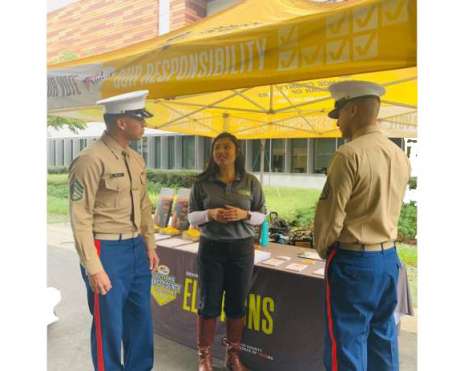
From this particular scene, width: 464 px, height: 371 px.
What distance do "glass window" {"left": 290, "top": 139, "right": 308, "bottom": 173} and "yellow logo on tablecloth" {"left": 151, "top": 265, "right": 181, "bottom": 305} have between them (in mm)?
1083

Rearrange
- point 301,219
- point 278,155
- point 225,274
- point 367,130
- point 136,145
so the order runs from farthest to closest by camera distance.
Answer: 1. point 278,155
2. point 301,219
3. point 225,274
4. point 136,145
5. point 367,130

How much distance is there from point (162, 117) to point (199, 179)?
0.94 meters

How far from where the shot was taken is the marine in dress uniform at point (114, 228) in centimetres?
142

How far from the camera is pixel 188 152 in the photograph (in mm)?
2543

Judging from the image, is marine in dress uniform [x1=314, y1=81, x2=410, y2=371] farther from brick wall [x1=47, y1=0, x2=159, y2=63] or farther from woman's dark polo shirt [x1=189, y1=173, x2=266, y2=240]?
brick wall [x1=47, y1=0, x2=159, y2=63]

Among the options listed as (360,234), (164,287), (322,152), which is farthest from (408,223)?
(164,287)

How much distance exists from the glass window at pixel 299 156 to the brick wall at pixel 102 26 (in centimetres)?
125

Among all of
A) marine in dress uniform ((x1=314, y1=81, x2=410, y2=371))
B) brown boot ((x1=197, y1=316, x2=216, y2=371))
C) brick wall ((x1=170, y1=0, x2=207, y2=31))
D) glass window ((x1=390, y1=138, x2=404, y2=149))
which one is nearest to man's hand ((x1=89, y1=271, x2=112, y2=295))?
brown boot ((x1=197, y1=316, x2=216, y2=371))

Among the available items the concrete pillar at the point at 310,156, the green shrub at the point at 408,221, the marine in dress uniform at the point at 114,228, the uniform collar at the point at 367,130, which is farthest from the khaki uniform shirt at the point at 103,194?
the concrete pillar at the point at 310,156

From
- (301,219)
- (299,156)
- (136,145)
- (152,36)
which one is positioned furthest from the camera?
(301,219)

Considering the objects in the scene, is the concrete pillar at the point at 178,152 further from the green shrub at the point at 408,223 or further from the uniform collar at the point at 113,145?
the green shrub at the point at 408,223

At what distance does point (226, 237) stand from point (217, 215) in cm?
12

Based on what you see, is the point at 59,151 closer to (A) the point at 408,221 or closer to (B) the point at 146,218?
(B) the point at 146,218

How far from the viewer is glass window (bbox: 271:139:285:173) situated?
2.75 metres
